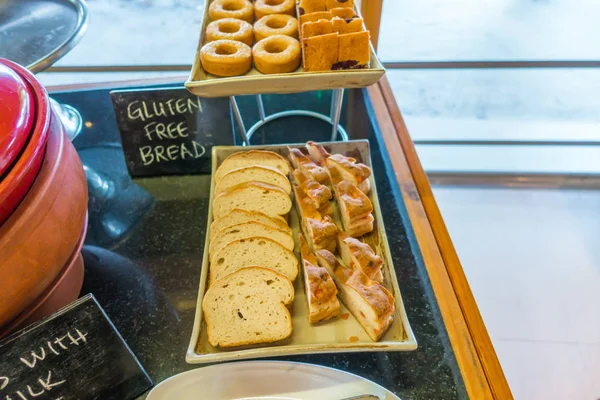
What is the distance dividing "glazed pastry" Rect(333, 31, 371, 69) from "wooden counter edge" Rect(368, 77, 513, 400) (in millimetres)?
297

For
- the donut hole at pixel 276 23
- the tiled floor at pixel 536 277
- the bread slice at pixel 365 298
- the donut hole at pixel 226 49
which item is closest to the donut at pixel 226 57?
the donut hole at pixel 226 49

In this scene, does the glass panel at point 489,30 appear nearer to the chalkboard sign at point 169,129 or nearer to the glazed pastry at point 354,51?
the glazed pastry at point 354,51

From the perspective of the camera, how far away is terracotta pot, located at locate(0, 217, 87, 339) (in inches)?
23.0

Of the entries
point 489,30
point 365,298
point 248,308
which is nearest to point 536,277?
point 489,30

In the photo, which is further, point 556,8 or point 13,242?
point 556,8

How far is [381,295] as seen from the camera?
0.67 meters

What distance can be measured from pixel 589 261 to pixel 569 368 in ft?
1.33

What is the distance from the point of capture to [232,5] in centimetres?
103

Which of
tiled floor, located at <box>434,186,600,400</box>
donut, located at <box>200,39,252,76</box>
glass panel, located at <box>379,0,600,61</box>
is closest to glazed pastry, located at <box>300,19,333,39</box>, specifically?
donut, located at <box>200,39,252,76</box>

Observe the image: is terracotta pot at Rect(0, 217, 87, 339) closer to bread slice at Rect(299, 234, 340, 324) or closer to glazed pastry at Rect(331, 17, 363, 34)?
bread slice at Rect(299, 234, 340, 324)

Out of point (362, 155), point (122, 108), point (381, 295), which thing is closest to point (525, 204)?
point (362, 155)

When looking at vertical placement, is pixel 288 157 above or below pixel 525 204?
above

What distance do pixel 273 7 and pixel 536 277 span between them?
116cm

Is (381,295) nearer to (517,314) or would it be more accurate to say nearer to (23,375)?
(23,375)
